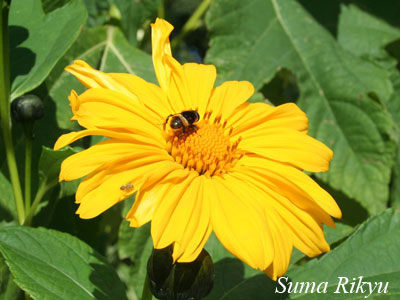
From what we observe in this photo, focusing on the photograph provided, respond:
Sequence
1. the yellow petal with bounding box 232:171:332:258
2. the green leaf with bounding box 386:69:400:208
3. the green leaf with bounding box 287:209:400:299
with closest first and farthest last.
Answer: the yellow petal with bounding box 232:171:332:258 < the green leaf with bounding box 287:209:400:299 < the green leaf with bounding box 386:69:400:208

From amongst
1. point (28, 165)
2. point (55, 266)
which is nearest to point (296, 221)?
point (55, 266)

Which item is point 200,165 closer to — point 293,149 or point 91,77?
point 293,149

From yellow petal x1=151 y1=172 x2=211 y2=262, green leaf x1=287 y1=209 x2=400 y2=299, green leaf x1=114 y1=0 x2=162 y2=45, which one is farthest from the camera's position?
green leaf x1=114 y1=0 x2=162 y2=45

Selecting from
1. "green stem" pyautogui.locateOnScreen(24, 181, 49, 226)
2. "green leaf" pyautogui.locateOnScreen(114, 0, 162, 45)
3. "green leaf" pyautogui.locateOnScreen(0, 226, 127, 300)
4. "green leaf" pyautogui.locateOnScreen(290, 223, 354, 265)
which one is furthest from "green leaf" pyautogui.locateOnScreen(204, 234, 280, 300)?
"green leaf" pyautogui.locateOnScreen(114, 0, 162, 45)

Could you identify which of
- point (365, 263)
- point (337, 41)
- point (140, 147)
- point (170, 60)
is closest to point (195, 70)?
point (170, 60)

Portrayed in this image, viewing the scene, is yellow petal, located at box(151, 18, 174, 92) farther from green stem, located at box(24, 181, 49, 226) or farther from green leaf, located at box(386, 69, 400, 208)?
green leaf, located at box(386, 69, 400, 208)

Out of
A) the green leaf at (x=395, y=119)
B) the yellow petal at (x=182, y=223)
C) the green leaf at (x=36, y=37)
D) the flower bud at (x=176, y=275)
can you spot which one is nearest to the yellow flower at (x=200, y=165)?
the yellow petal at (x=182, y=223)
